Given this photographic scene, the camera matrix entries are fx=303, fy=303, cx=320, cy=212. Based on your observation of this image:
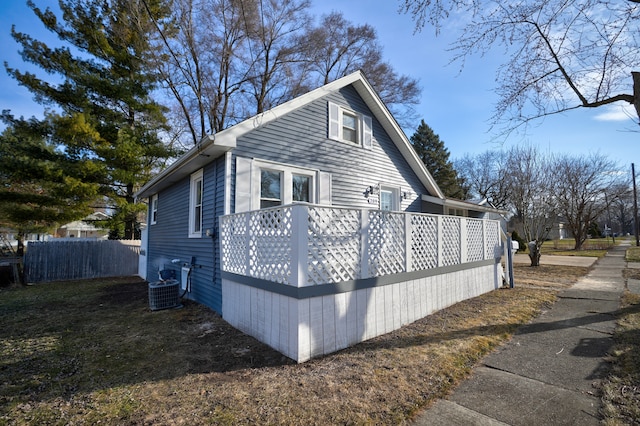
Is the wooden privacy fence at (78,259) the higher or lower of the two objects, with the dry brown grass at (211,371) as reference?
higher

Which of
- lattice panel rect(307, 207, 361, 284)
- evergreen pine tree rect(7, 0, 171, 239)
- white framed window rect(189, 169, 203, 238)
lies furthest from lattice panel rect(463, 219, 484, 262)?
evergreen pine tree rect(7, 0, 171, 239)

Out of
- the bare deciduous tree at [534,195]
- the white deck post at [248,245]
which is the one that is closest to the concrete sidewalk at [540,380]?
the white deck post at [248,245]

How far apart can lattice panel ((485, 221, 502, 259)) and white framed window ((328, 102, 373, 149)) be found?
4160 mm

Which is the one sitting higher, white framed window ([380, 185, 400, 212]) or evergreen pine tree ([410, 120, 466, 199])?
evergreen pine tree ([410, 120, 466, 199])

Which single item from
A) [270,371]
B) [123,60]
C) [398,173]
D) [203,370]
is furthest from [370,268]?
[123,60]

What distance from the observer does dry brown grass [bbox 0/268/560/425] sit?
2.77 m

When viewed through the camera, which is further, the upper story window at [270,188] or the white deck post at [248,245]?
the upper story window at [270,188]

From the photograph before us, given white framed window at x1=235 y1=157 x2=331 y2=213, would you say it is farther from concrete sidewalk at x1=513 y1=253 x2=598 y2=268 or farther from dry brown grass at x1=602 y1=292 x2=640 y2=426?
concrete sidewalk at x1=513 y1=253 x2=598 y2=268

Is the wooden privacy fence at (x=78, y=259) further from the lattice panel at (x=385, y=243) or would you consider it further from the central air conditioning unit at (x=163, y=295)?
the lattice panel at (x=385, y=243)

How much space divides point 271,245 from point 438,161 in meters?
31.2

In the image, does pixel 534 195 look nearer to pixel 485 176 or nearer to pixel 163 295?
pixel 163 295

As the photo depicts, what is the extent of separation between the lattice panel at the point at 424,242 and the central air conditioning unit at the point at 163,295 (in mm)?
5194

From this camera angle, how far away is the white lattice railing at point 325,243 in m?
4.01

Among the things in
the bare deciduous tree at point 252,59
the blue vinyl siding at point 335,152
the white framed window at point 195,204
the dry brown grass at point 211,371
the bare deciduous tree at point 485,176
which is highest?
the bare deciduous tree at point 252,59
